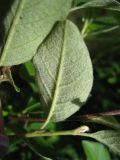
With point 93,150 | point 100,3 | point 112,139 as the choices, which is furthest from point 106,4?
point 93,150

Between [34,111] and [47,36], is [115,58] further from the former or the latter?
[47,36]

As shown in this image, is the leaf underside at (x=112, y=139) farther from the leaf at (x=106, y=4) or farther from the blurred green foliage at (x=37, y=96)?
the leaf at (x=106, y=4)

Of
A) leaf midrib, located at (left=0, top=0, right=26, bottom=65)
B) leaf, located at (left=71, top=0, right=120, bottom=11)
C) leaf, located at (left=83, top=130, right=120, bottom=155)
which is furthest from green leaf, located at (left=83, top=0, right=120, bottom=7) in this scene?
leaf, located at (left=83, top=130, right=120, bottom=155)

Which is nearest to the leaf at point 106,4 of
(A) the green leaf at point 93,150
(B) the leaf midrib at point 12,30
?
(B) the leaf midrib at point 12,30

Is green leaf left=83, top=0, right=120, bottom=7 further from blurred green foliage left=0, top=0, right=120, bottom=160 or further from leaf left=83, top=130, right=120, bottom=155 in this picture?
leaf left=83, top=130, right=120, bottom=155

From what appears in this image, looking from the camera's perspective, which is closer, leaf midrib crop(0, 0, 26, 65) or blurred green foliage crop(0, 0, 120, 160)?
leaf midrib crop(0, 0, 26, 65)

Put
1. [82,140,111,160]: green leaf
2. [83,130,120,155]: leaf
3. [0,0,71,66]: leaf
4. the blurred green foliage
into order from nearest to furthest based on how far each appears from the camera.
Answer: [0,0,71,66]: leaf, [83,130,120,155]: leaf, the blurred green foliage, [82,140,111,160]: green leaf
